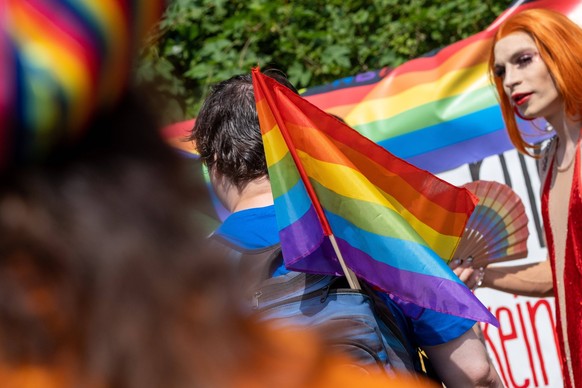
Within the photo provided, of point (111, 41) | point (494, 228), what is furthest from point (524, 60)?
point (111, 41)

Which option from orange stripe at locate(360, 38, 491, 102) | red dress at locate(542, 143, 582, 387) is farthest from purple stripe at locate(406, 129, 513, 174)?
red dress at locate(542, 143, 582, 387)

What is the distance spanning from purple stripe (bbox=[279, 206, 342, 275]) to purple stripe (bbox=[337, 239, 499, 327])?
0.20 ft

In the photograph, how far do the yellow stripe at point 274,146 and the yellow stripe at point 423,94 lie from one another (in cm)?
197

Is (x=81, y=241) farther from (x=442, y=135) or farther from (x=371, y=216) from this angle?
(x=442, y=135)

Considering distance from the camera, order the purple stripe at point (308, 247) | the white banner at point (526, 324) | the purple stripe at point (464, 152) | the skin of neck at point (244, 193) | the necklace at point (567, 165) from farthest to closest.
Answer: the purple stripe at point (464, 152), the white banner at point (526, 324), the necklace at point (567, 165), the skin of neck at point (244, 193), the purple stripe at point (308, 247)

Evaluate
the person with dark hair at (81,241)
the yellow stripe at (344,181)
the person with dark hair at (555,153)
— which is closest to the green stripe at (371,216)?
the yellow stripe at (344,181)

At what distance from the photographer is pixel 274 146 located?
1907 mm

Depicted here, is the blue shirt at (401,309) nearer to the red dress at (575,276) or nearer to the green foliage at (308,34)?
the red dress at (575,276)

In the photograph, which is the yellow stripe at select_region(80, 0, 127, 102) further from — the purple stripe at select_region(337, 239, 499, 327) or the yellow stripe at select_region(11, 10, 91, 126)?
the purple stripe at select_region(337, 239, 499, 327)

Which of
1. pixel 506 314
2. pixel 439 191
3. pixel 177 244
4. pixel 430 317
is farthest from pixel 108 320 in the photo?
pixel 506 314

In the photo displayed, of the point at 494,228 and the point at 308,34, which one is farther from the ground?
the point at 308,34

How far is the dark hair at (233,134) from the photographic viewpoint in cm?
200

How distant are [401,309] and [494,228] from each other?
3.42 feet

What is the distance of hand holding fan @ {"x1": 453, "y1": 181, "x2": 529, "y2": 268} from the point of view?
275 centimetres
